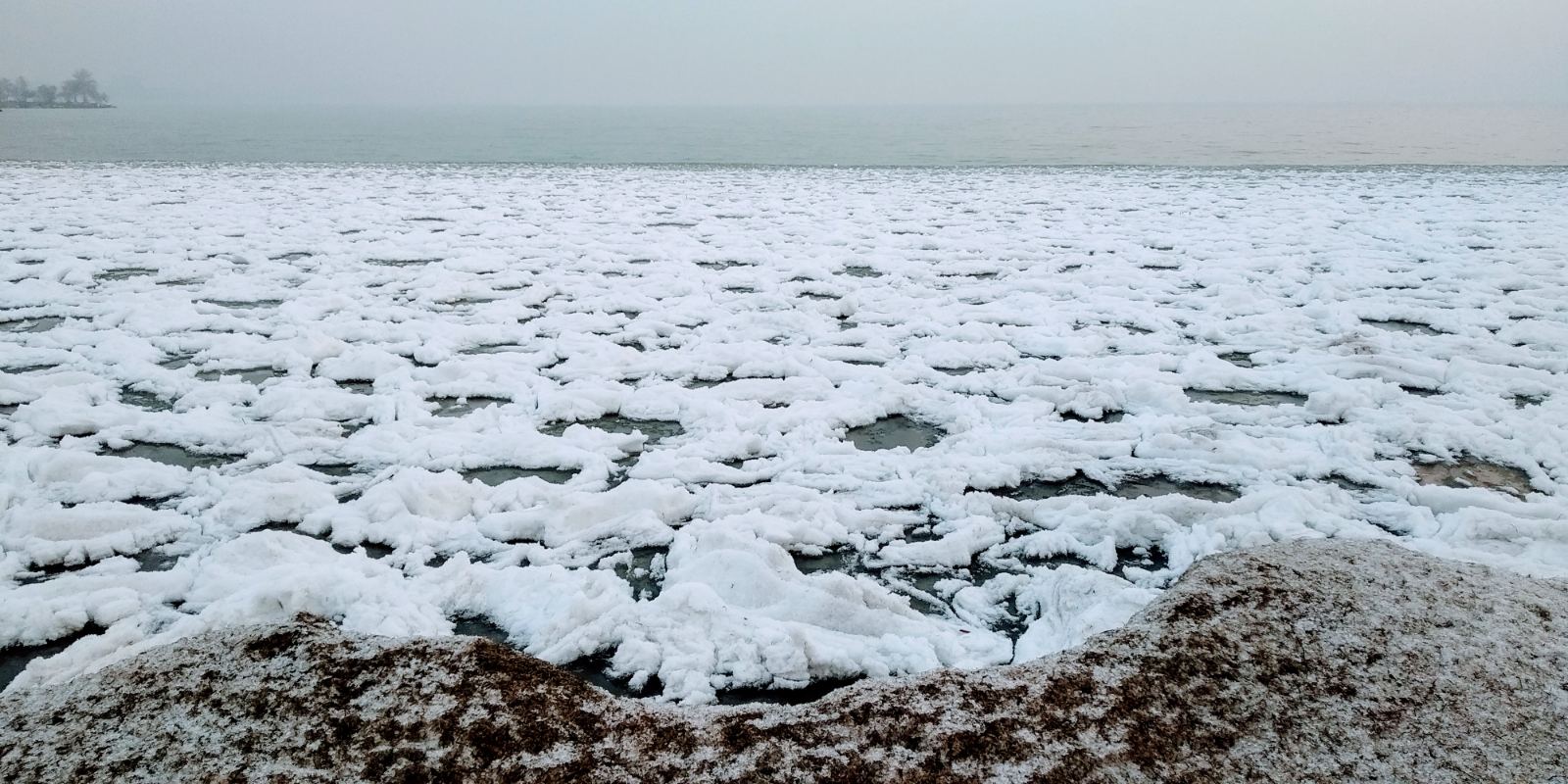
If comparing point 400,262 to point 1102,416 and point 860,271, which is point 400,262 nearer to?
point 860,271

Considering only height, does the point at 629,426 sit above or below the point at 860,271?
below

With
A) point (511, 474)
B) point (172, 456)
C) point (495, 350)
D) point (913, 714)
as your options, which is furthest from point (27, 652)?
point (495, 350)

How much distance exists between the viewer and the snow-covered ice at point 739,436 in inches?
90.0

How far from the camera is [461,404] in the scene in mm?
3850

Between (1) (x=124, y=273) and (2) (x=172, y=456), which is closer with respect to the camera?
(2) (x=172, y=456)

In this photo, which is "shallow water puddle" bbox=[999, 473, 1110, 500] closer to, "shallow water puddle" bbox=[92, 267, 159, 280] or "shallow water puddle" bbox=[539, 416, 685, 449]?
"shallow water puddle" bbox=[539, 416, 685, 449]

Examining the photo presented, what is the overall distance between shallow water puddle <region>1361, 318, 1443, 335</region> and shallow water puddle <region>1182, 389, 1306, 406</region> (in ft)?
5.26

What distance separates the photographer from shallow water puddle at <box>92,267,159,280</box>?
6.13 m

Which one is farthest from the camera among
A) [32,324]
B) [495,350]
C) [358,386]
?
[32,324]

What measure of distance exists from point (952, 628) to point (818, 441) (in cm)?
133

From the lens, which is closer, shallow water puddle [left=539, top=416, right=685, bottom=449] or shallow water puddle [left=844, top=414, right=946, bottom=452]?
shallow water puddle [left=844, top=414, right=946, bottom=452]

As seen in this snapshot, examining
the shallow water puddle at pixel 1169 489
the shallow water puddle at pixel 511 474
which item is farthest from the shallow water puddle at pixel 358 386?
the shallow water puddle at pixel 1169 489

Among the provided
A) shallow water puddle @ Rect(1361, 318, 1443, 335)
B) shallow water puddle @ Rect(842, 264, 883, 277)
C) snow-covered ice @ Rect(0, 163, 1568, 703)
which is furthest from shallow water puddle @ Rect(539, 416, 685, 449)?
shallow water puddle @ Rect(1361, 318, 1443, 335)

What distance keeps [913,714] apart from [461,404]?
2962 millimetres
